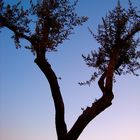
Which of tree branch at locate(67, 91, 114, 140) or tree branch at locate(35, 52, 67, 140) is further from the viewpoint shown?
tree branch at locate(35, 52, 67, 140)

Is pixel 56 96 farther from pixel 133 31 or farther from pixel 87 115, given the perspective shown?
pixel 133 31

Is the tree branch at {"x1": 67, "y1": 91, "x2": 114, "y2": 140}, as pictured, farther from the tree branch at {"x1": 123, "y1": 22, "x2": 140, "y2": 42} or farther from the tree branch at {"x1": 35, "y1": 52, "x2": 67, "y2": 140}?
the tree branch at {"x1": 123, "y1": 22, "x2": 140, "y2": 42}

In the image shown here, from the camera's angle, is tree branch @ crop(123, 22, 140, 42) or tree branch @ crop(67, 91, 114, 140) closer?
tree branch @ crop(67, 91, 114, 140)

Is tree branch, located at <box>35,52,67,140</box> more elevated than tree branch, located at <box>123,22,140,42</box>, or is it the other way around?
tree branch, located at <box>123,22,140,42</box>

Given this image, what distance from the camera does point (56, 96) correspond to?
837 inches

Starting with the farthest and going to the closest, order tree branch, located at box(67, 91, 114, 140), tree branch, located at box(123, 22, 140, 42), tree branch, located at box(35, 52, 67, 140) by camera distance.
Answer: tree branch, located at box(123, 22, 140, 42)
tree branch, located at box(35, 52, 67, 140)
tree branch, located at box(67, 91, 114, 140)

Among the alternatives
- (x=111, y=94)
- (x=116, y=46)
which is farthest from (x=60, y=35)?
(x=111, y=94)

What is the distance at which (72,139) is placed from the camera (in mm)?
20141

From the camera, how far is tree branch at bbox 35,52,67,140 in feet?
67.3

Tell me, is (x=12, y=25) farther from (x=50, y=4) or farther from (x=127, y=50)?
(x=127, y=50)

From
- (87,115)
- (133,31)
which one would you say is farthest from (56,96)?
(133,31)

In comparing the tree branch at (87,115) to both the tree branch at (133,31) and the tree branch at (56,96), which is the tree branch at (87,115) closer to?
the tree branch at (56,96)

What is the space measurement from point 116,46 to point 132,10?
10.4 feet

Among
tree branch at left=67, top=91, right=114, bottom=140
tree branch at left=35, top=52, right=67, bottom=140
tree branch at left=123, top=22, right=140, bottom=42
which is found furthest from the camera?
tree branch at left=123, top=22, right=140, bottom=42
